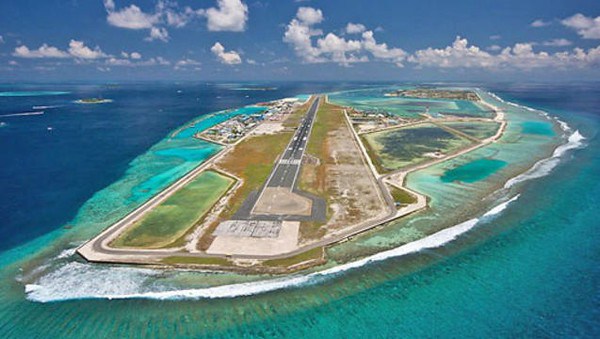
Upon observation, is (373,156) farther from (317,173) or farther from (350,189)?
(350,189)

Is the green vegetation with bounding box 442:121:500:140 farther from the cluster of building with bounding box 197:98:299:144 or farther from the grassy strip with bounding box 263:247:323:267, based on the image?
the grassy strip with bounding box 263:247:323:267

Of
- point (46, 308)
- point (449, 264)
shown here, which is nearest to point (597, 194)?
point (449, 264)

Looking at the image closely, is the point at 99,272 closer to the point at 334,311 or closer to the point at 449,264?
the point at 334,311

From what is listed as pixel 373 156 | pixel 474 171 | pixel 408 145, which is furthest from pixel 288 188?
pixel 408 145

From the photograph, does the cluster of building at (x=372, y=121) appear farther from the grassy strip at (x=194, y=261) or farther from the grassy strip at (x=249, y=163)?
the grassy strip at (x=194, y=261)

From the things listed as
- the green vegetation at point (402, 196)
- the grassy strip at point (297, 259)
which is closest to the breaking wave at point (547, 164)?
the green vegetation at point (402, 196)
